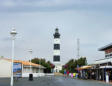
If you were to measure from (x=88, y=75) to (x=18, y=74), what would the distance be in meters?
21.9

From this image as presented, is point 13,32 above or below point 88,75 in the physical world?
above

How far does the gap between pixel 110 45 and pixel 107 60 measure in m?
7.62

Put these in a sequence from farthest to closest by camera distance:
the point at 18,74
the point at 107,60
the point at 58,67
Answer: the point at 58,67
the point at 107,60
the point at 18,74

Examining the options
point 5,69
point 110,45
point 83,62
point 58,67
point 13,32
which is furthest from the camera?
point 58,67

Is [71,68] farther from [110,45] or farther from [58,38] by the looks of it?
[110,45]

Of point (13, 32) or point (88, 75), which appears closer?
point (13, 32)

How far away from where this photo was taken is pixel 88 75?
160ft

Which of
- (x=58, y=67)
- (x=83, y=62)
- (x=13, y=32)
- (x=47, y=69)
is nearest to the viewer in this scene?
(x=13, y=32)

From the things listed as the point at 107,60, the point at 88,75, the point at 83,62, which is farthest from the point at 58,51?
the point at 107,60

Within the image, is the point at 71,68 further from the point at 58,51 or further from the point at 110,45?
the point at 110,45

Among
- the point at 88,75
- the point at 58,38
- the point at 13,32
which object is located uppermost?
the point at 58,38

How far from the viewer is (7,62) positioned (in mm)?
59906

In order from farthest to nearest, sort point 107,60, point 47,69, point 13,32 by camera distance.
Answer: point 47,69 < point 107,60 < point 13,32

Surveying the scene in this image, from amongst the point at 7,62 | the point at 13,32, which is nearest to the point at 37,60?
the point at 7,62
